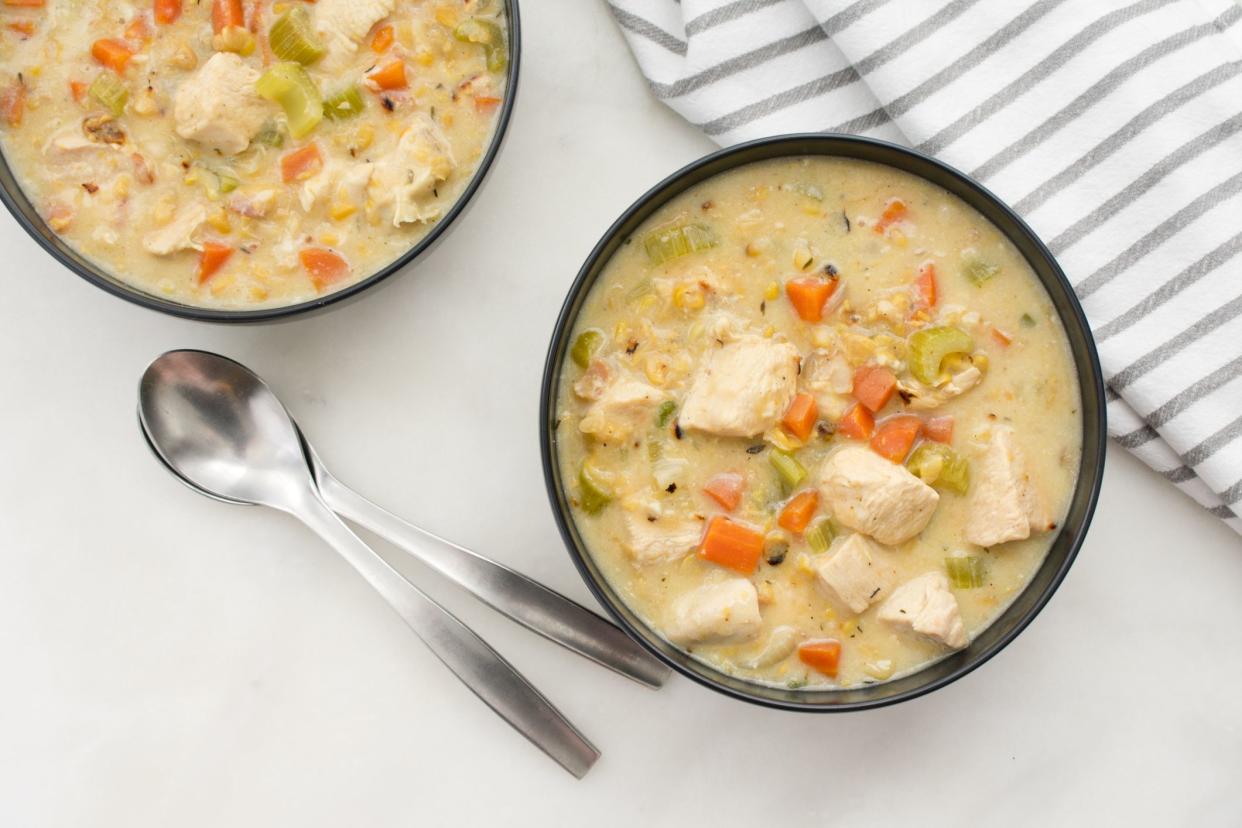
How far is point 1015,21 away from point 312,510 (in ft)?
7.65

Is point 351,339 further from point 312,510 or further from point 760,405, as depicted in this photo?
point 760,405

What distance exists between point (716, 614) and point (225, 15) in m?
1.98

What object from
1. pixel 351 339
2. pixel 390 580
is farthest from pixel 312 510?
pixel 351 339

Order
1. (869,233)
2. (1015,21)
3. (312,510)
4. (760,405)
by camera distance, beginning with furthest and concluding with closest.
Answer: (312,510), (1015,21), (869,233), (760,405)

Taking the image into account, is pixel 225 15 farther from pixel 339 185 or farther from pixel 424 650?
pixel 424 650

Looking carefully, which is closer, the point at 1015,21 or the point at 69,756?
the point at 1015,21

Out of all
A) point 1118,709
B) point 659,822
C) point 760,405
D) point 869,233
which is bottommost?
point 659,822

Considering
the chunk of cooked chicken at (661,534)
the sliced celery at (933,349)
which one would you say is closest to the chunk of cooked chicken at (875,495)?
the sliced celery at (933,349)

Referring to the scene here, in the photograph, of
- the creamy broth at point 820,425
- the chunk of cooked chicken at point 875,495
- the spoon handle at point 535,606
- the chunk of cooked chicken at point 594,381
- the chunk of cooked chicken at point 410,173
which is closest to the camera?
the chunk of cooked chicken at point 875,495

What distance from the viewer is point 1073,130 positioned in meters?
2.79

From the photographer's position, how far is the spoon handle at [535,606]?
9.50ft

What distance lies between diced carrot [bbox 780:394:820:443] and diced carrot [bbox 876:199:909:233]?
0.46 m

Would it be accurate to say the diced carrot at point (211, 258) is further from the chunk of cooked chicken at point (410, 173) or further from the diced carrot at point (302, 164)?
the chunk of cooked chicken at point (410, 173)

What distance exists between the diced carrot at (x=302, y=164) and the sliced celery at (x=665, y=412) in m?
1.11
